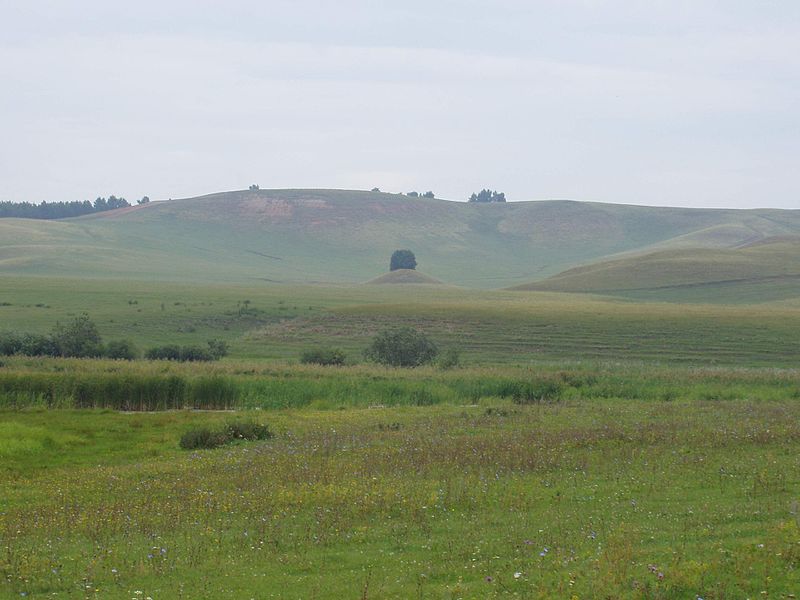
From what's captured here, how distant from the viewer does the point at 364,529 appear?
43.2ft

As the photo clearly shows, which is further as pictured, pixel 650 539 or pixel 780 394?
pixel 780 394

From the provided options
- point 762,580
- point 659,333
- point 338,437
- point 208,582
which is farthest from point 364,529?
point 659,333

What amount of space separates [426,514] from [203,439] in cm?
1127

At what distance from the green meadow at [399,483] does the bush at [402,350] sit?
28.8ft

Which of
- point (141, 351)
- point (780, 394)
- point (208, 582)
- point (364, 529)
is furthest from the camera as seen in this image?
point (141, 351)

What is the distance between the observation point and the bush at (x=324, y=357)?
49.2 meters

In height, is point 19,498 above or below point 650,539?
below

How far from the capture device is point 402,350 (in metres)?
52.7

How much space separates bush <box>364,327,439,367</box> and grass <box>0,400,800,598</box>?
27.8m

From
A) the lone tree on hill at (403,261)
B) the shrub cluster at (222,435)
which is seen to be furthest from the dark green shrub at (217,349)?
the lone tree on hill at (403,261)

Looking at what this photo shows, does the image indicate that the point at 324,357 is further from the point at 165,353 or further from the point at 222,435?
the point at 222,435

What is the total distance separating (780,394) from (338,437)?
57.5 feet

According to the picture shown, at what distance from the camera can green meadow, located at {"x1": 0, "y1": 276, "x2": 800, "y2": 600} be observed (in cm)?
1077

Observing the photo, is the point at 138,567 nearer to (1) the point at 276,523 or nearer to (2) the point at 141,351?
(1) the point at 276,523
